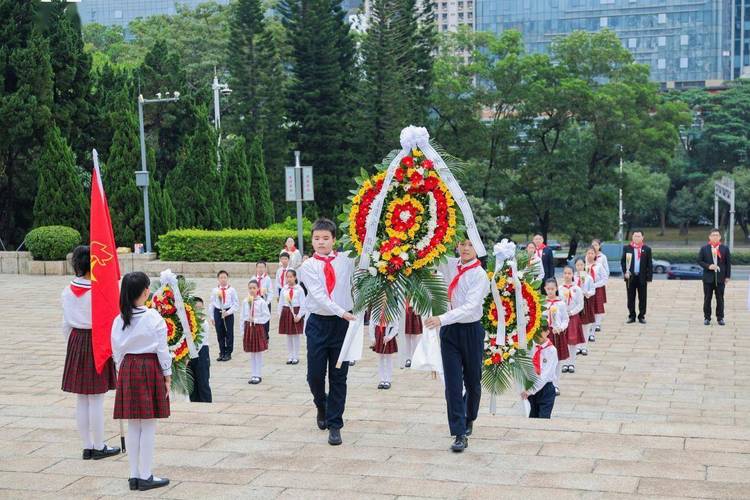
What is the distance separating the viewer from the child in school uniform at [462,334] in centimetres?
638

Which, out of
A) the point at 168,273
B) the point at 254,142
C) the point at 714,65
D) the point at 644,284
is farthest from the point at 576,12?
the point at 168,273

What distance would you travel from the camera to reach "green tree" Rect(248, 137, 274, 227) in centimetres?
3316

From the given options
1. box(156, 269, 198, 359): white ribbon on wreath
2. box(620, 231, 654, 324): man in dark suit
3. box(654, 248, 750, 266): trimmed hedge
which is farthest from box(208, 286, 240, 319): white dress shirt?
box(654, 248, 750, 266): trimmed hedge

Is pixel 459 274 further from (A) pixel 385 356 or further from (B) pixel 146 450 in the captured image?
(A) pixel 385 356

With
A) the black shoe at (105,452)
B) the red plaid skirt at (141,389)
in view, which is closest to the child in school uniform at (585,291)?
the black shoe at (105,452)

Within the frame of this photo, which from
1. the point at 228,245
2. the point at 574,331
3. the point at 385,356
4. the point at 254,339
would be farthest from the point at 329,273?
the point at 228,245

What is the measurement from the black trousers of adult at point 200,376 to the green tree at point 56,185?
1834cm

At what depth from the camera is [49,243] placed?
80.4ft

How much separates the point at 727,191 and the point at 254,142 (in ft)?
Answer: 93.9

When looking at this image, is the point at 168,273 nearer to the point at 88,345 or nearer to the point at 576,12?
the point at 88,345

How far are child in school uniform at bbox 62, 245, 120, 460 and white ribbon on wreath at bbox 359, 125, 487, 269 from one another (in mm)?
1806

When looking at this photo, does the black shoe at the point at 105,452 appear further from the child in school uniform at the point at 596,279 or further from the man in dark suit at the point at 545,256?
the man in dark suit at the point at 545,256

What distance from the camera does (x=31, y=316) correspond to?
56.2ft

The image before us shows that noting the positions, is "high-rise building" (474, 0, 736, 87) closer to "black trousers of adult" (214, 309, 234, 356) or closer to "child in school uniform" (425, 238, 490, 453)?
"black trousers of adult" (214, 309, 234, 356)
